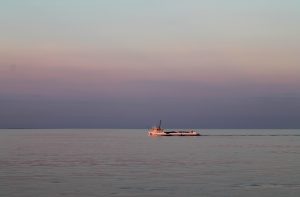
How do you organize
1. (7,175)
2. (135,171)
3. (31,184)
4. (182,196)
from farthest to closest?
(135,171)
(7,175)
(31,184)
(182,196)

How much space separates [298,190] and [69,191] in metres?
19.3

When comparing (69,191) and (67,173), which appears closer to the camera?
(69,191)

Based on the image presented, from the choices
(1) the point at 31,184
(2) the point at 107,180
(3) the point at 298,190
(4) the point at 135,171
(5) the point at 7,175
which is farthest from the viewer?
(4) the point at 135,171

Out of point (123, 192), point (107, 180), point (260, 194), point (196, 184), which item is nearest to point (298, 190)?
point (260, 194)

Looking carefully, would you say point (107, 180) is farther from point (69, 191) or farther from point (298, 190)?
point (298, 190)

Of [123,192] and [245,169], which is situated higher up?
[245,169]

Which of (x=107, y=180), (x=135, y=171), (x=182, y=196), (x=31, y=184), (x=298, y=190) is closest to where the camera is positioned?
(x=182, y=196)

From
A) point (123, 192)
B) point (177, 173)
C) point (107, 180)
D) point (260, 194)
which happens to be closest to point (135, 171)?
point (177, 173)

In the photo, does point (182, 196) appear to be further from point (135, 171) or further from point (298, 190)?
point (135, 171)

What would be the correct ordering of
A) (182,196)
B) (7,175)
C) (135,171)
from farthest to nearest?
(135,171)
(7,175)
(182,196)

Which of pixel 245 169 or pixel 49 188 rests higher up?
pixel 245 169

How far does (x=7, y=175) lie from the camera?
186 feet

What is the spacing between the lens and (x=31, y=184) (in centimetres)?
4897

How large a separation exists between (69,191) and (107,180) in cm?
816
